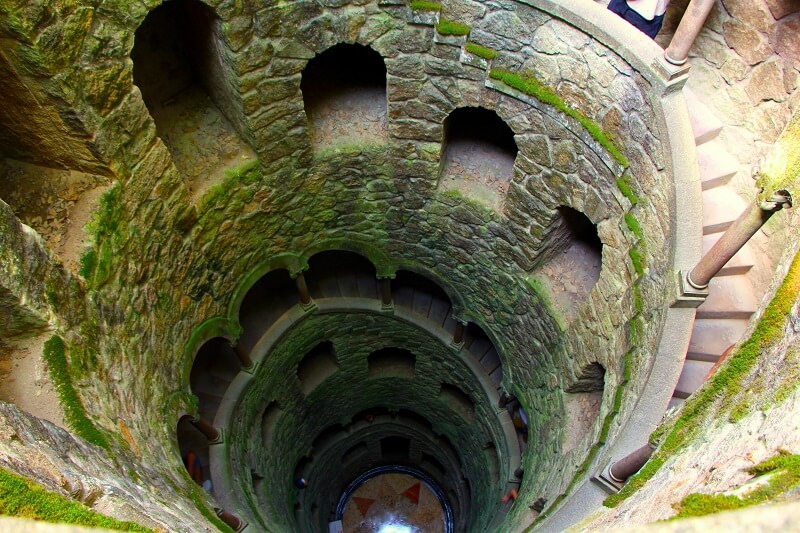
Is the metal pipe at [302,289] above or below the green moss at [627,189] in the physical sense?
above

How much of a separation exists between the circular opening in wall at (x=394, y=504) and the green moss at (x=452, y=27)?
12235mm

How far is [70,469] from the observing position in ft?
10.1

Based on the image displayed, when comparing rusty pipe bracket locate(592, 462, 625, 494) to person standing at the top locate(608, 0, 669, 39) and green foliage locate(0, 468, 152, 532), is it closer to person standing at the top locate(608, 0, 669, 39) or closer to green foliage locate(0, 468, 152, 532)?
green foliage locate(0, 468, 152, 532)

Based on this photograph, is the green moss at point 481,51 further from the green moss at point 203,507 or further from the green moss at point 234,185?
the green moss at point 203,507

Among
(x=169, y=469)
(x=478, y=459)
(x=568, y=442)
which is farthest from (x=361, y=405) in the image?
(x=169, y=469)

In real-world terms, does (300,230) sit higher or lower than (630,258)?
higher

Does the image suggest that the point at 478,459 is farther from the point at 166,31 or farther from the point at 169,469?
the point at 166,31

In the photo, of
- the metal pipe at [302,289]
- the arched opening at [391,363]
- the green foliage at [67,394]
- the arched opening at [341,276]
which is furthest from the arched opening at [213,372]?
the green foliage at [67,394]

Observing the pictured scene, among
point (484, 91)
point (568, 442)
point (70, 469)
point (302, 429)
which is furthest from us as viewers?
point (302, 429)

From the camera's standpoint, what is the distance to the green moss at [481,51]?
5.87 m

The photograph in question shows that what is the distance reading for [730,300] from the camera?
17.9 ft

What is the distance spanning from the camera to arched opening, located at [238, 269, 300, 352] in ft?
30.0

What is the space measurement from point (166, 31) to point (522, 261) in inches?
201

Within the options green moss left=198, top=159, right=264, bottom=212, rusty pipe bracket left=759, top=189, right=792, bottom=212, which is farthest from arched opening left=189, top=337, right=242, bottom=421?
rusty pipe bracket left=759, top=189, right=792, bottom=212
